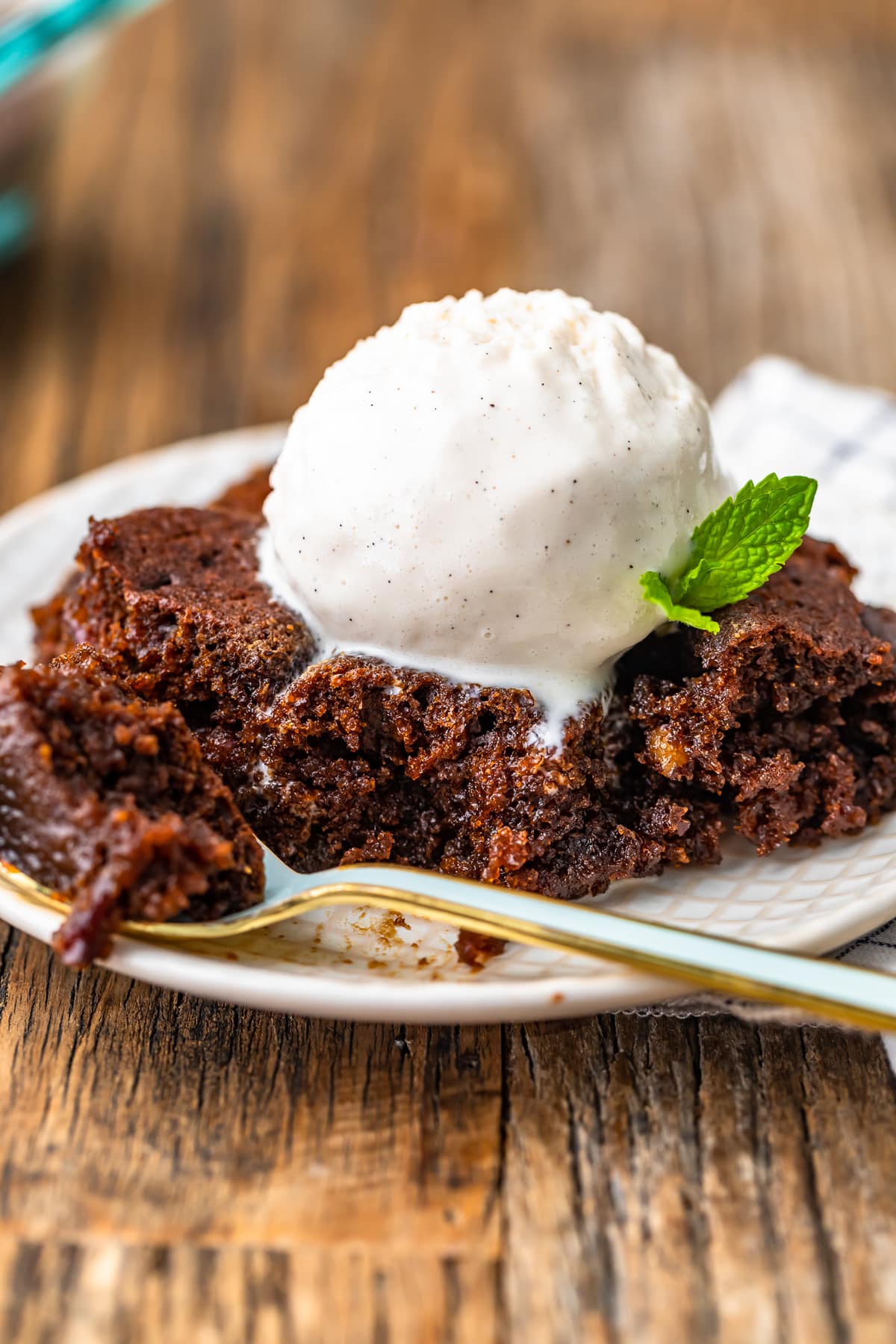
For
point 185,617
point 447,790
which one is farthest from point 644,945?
point 185,617

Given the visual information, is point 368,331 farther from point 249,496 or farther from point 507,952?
point 507,952

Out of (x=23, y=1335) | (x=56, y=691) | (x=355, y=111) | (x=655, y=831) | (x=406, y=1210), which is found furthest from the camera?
(x=355, y=111)

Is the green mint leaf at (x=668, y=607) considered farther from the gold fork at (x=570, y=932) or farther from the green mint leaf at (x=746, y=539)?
the gold fork at (x=570, y=932)

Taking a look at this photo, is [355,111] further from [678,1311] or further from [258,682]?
[678,1311]

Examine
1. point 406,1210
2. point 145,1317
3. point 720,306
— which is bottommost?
point 720,306

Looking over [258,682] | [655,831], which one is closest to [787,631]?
[655,831]

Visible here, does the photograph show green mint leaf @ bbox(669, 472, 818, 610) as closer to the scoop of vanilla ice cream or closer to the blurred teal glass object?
the scoop of vanilla ice cream
